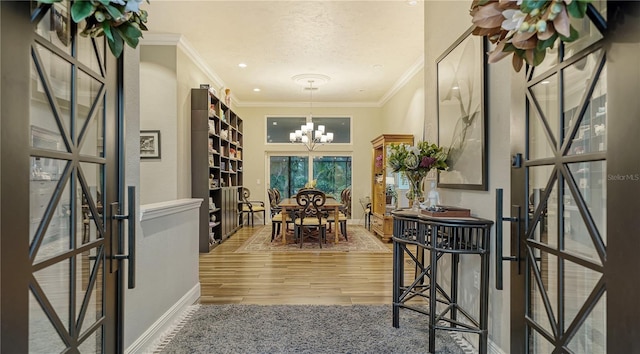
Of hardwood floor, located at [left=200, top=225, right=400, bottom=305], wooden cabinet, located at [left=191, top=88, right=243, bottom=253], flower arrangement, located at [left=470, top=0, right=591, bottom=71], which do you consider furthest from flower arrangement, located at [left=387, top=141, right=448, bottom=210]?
wooden cabinet, located at [left=191, top=88, right=243, bottom=253]

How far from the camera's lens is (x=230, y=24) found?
3975 millimetres

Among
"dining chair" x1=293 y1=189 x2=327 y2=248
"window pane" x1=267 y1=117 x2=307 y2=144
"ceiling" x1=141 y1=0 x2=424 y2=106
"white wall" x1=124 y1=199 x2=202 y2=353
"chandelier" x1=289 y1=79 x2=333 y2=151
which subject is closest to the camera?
"white wall" x1=124 y1=199 x2=202 y2=353

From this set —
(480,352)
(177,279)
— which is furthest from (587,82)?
(177,279)

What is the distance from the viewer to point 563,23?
2.98ft

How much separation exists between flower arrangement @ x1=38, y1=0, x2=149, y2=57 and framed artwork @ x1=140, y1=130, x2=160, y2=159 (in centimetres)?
352

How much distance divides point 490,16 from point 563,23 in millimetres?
272

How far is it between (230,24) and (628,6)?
3912 millimetres

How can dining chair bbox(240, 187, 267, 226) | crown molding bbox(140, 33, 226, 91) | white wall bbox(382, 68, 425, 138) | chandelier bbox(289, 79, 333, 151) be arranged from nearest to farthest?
crown molding bbox(140, 33, 226, 91), white wall bbox(382, 68, 425, 138), chandelier bbox(289, 79, 333, 151), dining chair bbox(240, 187, 267, 226)

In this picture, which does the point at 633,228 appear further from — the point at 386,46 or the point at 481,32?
the point at 386,46

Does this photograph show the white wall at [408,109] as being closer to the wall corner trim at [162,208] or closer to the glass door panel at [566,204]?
the wall corner trim at [162,208]

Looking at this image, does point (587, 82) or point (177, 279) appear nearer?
point (587, 82)

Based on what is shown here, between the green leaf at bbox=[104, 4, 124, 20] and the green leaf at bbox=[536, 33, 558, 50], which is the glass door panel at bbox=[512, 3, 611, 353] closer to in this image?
the green leaf at bbox=[536, 33, 558, 50]

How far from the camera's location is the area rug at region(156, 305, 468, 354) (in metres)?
2.16

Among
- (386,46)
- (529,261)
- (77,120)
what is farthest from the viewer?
(386,46)
